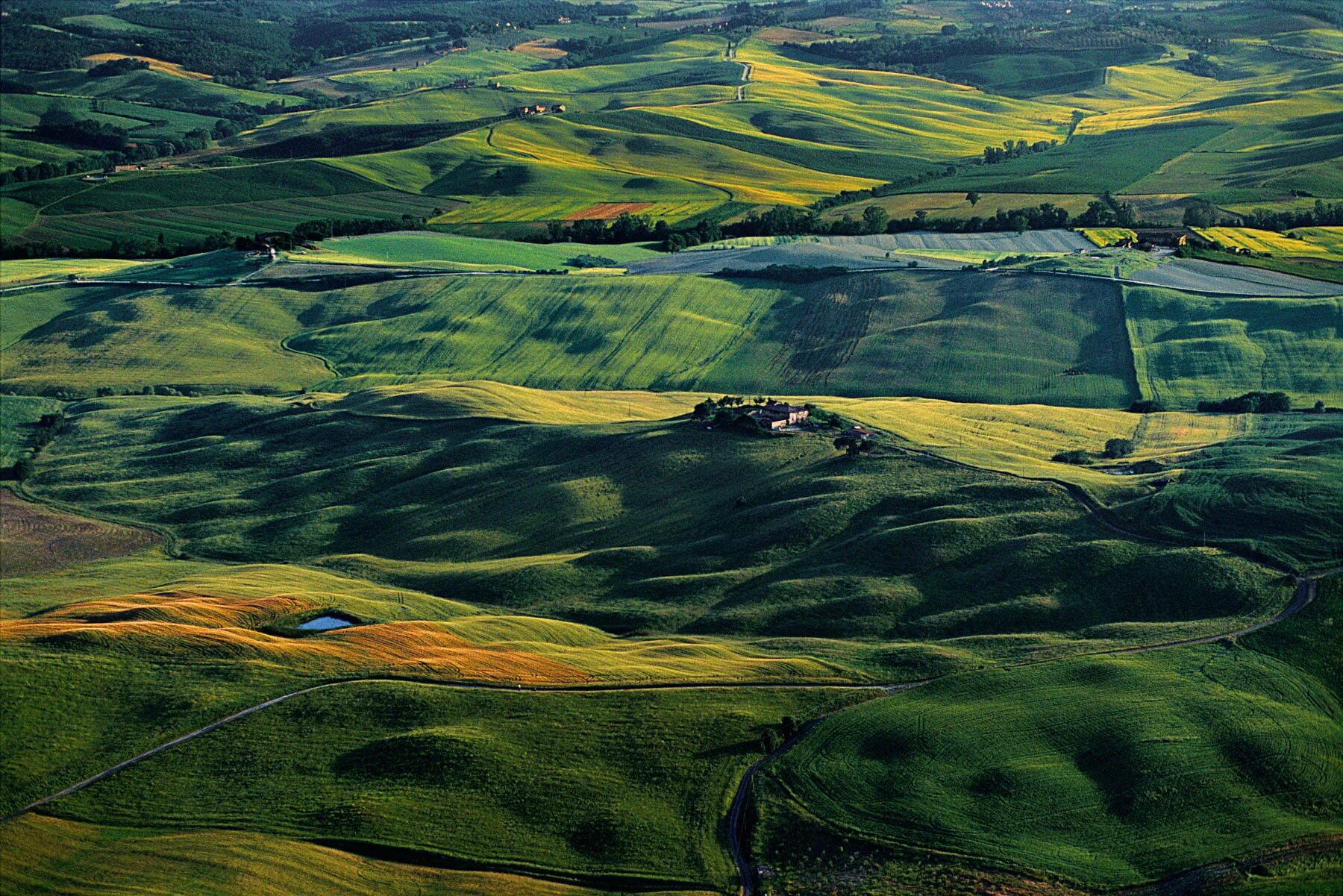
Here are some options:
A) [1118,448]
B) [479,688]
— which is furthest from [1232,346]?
[479,688]

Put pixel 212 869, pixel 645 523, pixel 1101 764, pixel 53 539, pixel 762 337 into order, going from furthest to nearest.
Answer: pixel 762 337
pixel 53 539
pixel 645 523
pixel 1101 764
pixel 212 869

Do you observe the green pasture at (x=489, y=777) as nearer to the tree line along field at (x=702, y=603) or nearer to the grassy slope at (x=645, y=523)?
the tree line along field at (x=702, y=603)

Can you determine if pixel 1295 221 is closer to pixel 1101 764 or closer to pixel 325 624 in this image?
pixel 1101 764

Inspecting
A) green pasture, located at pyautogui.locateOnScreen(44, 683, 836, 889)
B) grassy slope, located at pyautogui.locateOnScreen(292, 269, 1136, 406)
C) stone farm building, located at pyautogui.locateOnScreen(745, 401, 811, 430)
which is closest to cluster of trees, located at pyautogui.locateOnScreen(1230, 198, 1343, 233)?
grassy slope, located at pyautogui.locateOnScreen(292, 269, 1136, 406)

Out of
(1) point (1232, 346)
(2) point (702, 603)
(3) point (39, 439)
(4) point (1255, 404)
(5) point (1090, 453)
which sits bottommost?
(3) point (39, 439)

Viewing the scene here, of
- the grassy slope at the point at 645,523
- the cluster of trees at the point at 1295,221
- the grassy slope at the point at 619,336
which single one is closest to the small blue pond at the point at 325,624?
the grassy slope at the point at 645,523

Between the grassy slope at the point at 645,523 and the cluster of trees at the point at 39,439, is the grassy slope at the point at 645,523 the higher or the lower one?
the higher one

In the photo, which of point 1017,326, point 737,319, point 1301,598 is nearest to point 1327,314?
point 1017,326
